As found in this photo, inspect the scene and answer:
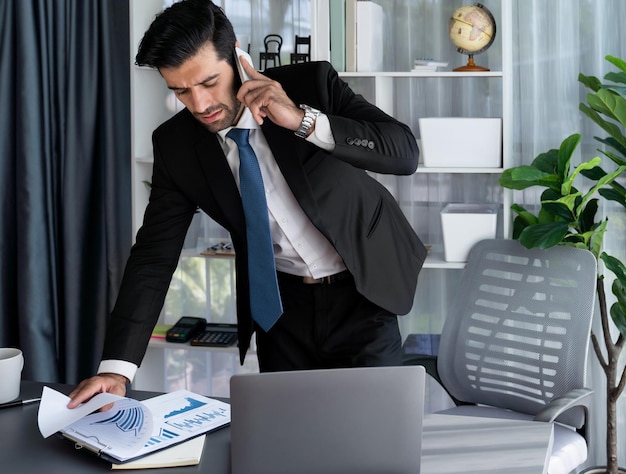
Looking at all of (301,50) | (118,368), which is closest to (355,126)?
(118,368)

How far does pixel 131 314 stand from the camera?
1898mm

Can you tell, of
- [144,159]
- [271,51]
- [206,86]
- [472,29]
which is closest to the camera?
[206,86]

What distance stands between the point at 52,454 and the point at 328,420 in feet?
1.81

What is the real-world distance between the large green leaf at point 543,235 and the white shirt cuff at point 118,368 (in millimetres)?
1319

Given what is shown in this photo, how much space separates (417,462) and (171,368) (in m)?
2.51

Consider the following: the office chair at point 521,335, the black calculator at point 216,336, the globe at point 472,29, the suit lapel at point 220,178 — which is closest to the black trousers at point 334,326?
the suit lapel at point 220,178

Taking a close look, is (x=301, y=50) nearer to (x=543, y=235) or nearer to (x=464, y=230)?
(x=464, y=230)

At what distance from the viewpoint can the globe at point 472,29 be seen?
2.80m

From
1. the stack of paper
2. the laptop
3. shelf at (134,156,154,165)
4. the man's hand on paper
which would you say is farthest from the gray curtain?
the laptop

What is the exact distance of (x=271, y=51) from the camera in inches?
128

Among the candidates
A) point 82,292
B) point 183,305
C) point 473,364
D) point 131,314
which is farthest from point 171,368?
point 131,314

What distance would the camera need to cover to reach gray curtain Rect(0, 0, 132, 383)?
10.5 ft

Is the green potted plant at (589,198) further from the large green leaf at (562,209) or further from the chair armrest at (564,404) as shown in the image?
the chair armrest at (564,404)

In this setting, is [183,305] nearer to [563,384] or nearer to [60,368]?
[60,368]
